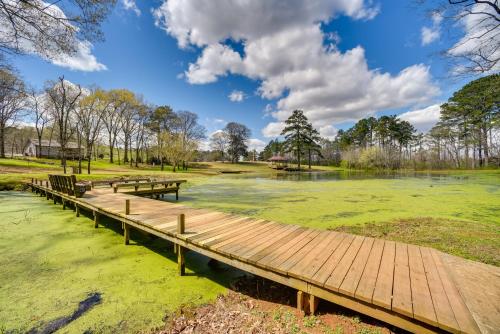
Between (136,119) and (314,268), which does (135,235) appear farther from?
(136,119)

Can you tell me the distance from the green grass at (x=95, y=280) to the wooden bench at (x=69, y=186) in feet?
5.78

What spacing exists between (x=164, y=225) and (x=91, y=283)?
4.69ft

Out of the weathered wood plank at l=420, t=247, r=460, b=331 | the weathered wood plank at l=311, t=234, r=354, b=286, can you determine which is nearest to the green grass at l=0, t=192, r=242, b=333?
→ the weathered wood plank at l=311, t=234, r=354, b=286

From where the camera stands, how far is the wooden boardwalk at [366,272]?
207cm

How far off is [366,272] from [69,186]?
9.44 m

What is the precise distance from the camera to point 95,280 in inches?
145

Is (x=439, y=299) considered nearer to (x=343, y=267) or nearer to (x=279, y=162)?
(x=343, y=267)

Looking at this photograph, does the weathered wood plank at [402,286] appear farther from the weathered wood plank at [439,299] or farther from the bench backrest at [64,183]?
the bench backrest at [64,183]

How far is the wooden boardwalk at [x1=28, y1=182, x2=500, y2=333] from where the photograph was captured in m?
2.07

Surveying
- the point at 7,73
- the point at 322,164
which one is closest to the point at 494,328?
the point at 7,73

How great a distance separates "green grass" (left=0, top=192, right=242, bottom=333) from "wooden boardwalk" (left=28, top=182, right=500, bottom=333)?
652 millimetres

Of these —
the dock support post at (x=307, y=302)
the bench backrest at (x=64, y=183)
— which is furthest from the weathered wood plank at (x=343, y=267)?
the bench backrest at (x=64, y=183)

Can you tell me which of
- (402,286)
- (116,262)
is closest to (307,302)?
(402,286)

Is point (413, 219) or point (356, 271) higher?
point (356, 271)
